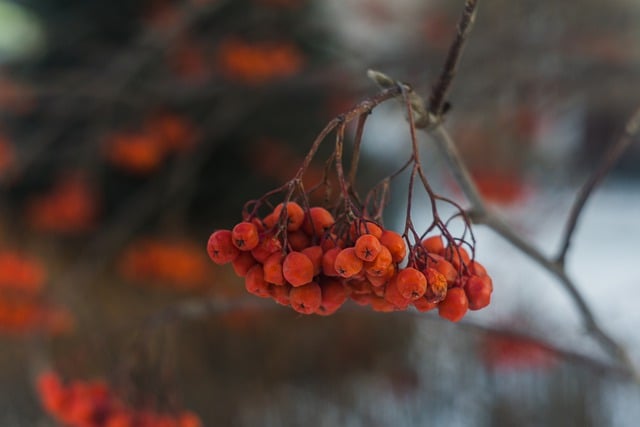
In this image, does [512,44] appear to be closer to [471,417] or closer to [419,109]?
[471,417]

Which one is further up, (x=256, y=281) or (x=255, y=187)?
(x=256, y=281)

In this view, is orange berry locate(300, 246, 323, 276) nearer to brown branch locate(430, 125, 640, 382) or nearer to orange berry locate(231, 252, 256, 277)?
orange berry locate(231, 252, 256, 277)

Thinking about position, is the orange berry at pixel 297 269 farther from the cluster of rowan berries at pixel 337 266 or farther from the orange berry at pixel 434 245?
the orange berry at pixel 434 245

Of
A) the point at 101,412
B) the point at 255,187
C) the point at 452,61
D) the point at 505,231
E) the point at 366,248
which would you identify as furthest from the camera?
the point at 255,187

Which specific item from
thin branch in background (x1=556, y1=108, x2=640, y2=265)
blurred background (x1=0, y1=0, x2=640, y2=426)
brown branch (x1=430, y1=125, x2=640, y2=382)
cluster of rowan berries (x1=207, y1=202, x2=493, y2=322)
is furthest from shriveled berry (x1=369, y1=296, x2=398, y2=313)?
blurred background (x1=0, y1=0, x2=640, y2=426)

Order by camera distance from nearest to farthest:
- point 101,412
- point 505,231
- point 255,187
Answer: point 505,231 → point 101,412 → point 255,187

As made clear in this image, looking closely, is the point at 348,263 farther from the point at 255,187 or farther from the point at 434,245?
the point at 255,187

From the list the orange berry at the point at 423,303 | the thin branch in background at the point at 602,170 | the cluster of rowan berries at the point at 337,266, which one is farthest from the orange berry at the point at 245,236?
the thin branch in background at the point at 602,170

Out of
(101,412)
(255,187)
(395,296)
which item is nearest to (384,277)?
(395,296)
